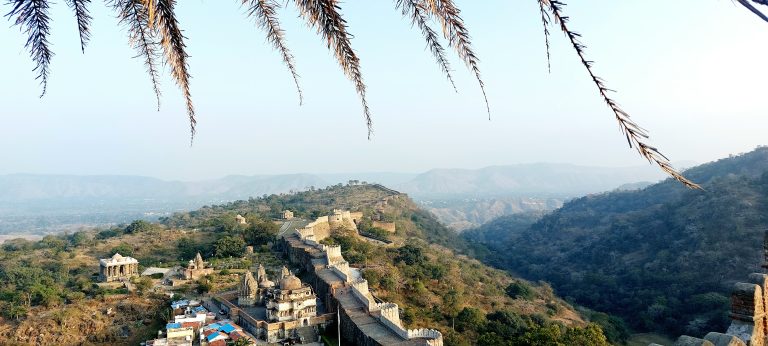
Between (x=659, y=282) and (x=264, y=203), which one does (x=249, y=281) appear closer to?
(x=659, y=282)

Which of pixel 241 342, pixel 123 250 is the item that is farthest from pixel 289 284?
pixel 123 250

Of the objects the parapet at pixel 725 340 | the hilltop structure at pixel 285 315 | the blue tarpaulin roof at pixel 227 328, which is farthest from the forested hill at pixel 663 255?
the parapet at pixel 725 340

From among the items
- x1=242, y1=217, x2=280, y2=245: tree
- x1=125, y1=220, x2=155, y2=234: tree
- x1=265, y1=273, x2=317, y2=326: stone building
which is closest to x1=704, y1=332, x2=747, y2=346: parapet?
x1=265, y1=273, x2=317, y2=326: stone building

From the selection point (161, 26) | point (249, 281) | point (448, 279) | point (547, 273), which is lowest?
point (547, 273)

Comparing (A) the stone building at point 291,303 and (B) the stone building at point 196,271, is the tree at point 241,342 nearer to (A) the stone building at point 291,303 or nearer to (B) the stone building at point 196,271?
(A) the stone building at point 291,303

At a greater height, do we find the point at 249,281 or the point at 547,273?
the point at 249,281

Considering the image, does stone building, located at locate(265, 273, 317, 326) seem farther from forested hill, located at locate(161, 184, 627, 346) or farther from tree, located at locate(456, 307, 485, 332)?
tree, located at locate(456, 307, 485, 332)

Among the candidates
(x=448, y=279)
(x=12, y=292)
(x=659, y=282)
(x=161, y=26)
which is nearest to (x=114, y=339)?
(x=12, y=292)

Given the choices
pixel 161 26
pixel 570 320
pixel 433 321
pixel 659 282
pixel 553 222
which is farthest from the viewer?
pixel 553 222

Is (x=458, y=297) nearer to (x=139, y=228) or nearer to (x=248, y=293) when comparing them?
(x=248, y=293)
